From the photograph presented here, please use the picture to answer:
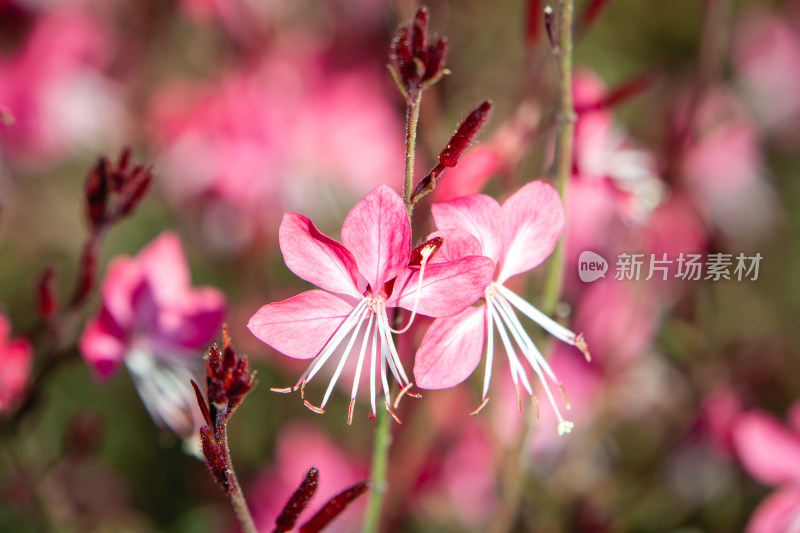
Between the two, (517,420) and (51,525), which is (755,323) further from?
(51,525)

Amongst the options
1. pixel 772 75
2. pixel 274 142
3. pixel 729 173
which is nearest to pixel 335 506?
pixel 274 142

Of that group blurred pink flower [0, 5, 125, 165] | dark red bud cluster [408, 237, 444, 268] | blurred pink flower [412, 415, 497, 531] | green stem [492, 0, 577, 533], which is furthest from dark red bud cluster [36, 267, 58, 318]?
blurred pink flower [0, 5, 125, 165]

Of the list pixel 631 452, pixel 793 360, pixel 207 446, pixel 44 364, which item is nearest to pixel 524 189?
pixel 207 446

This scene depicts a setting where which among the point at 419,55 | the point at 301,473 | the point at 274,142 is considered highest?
the point at 274,142

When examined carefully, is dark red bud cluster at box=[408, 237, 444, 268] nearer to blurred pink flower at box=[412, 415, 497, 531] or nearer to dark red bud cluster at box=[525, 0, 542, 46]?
dark red bud cluster at box=[525, 0, 542, 46]

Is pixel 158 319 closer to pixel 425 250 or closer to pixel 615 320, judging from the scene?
pixel 425 250

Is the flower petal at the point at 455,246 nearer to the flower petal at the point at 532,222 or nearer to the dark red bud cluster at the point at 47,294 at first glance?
the flower petal at the point at 532,222
